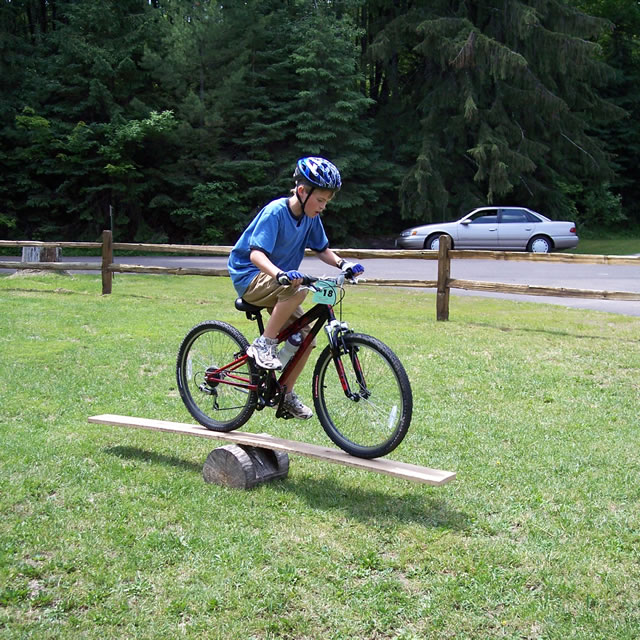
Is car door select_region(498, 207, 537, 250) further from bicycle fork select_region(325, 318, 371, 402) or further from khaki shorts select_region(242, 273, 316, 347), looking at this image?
bicycle fork select_region(325, 318, 371, 402)

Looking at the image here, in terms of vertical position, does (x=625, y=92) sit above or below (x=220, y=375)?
Answer: above

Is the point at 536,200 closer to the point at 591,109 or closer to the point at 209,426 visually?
the point at 591,109

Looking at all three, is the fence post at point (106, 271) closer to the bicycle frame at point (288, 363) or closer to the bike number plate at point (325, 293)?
the bicycle frame at point (288, 363)

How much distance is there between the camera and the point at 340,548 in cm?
397

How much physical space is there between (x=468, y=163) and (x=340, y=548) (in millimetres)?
26841

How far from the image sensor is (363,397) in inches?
189

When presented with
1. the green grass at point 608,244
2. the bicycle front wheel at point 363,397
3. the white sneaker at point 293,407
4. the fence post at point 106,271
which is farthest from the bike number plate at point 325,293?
the green grass at point 608,244

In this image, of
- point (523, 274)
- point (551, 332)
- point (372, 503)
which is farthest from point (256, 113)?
point (372, 503)

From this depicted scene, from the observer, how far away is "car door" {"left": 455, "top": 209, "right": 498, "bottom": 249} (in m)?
23.9

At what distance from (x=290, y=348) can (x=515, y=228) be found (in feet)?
65.1

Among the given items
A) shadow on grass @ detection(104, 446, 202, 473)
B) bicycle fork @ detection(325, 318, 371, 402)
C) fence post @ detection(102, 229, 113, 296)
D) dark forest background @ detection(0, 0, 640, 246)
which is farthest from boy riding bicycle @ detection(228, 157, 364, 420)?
dark forest background @ detection(0, 0, 640, 246)

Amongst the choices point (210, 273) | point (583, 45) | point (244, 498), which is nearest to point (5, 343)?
point (210, 273)

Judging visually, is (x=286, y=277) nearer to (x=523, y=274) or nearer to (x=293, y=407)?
(x=293, y=407)

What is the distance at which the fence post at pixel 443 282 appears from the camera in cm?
1159
